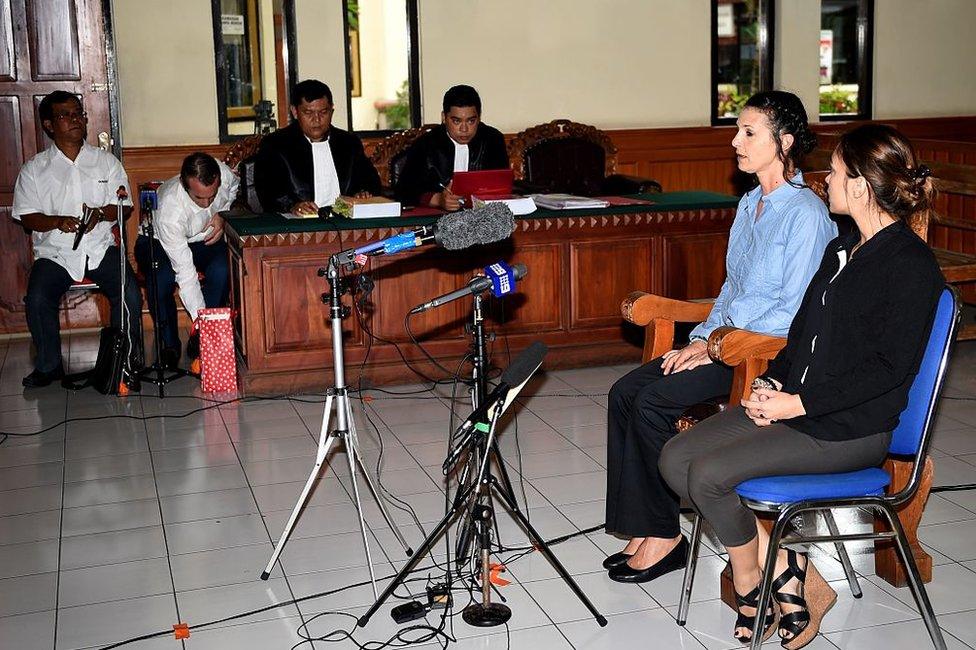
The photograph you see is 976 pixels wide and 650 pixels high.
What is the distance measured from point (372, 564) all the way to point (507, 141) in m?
4.53

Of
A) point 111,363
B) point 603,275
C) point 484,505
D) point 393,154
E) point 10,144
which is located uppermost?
point 10,144

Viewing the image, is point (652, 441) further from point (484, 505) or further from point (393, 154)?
point (393, 154)

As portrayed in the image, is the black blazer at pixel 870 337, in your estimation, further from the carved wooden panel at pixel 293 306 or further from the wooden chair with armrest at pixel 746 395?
the carved wooden panel at pixel 293 306

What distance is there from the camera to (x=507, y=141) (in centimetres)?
759

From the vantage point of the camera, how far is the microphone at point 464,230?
290 centimetres

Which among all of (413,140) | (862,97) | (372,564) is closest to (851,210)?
(372,564)

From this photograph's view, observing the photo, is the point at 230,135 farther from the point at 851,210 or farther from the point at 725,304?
the point at 851,210

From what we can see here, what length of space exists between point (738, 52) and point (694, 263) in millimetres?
3130

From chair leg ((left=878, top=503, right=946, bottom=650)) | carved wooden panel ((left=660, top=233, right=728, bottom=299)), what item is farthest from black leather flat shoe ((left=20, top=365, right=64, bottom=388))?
chair leg ((left=878, top=503, right=946, bottom=650))

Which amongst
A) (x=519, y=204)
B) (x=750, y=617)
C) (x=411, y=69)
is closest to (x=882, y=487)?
(x=750, y=617)

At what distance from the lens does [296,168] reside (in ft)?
20.2

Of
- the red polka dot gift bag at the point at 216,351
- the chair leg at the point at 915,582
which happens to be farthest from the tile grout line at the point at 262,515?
the chair leg at the point at 915,582

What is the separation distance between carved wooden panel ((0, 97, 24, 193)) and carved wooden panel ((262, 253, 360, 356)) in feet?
8.05

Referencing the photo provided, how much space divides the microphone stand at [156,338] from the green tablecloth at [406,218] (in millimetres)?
423
